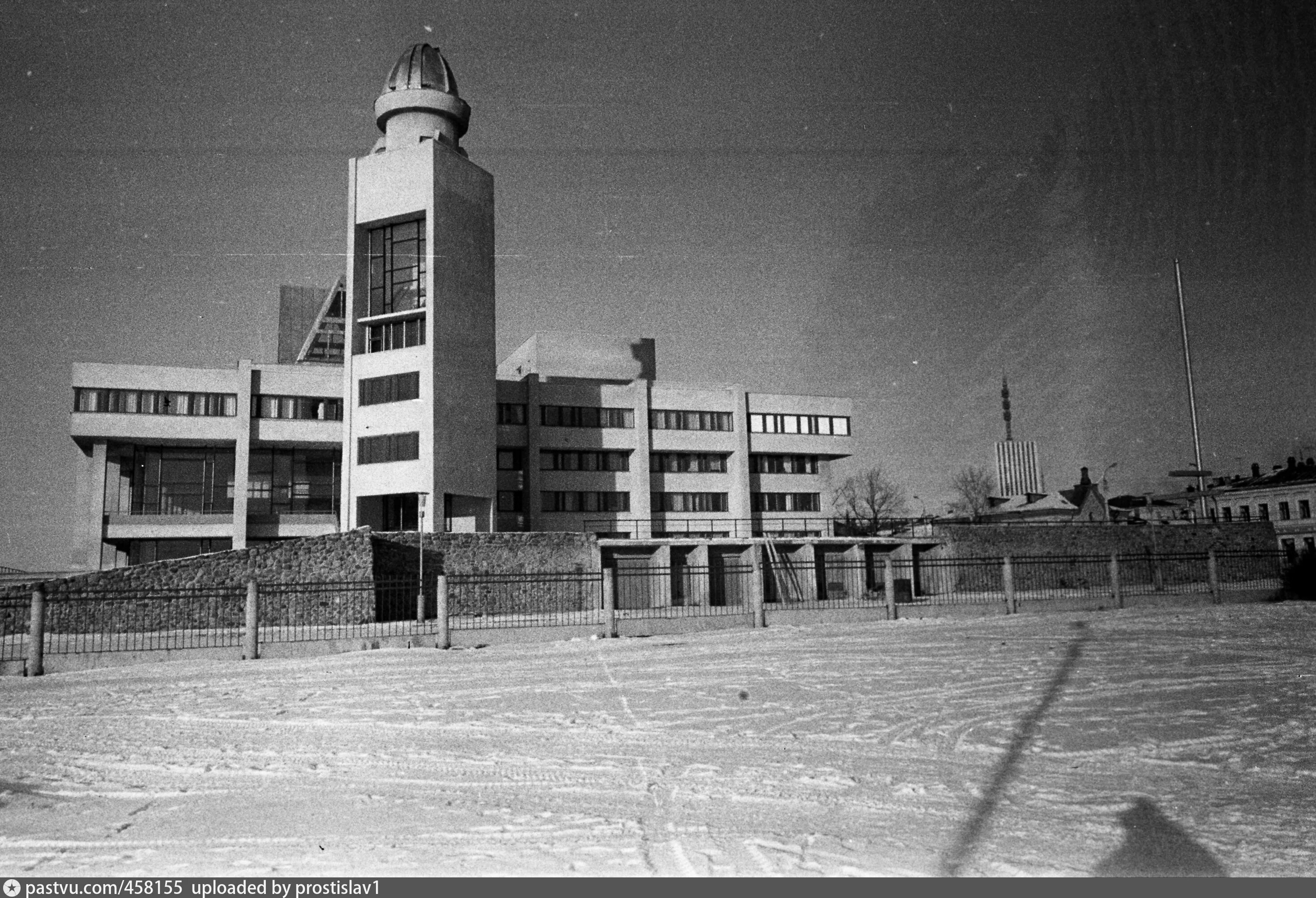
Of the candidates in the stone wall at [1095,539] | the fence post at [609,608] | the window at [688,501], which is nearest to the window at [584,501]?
the window at [688,501]

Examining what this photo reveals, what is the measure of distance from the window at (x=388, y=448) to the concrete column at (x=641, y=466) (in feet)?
46.1

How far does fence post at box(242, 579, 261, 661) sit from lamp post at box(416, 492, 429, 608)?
11.6m

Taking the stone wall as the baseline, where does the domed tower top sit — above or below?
above

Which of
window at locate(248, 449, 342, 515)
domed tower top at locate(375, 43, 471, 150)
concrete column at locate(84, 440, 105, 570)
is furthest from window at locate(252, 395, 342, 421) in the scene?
domed tower top at locate(375, 43, 471, 150)

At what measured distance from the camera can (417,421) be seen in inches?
1590

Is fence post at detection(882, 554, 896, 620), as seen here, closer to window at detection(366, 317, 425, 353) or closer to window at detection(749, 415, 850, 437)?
window at detection(366, 317, 425, 353)

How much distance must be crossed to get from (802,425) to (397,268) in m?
26.1

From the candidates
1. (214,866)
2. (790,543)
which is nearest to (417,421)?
(790,543)

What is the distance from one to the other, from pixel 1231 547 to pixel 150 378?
58.5 meters

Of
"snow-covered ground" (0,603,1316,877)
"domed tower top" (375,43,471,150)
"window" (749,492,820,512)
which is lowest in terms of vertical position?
"snow-covered ground" (0,603,1316,877)

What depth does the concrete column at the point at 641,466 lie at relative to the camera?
163ft

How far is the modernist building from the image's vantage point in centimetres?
4106

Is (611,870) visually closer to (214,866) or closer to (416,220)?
(214,866)

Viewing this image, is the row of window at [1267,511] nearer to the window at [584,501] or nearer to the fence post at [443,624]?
the window at [584,501]
